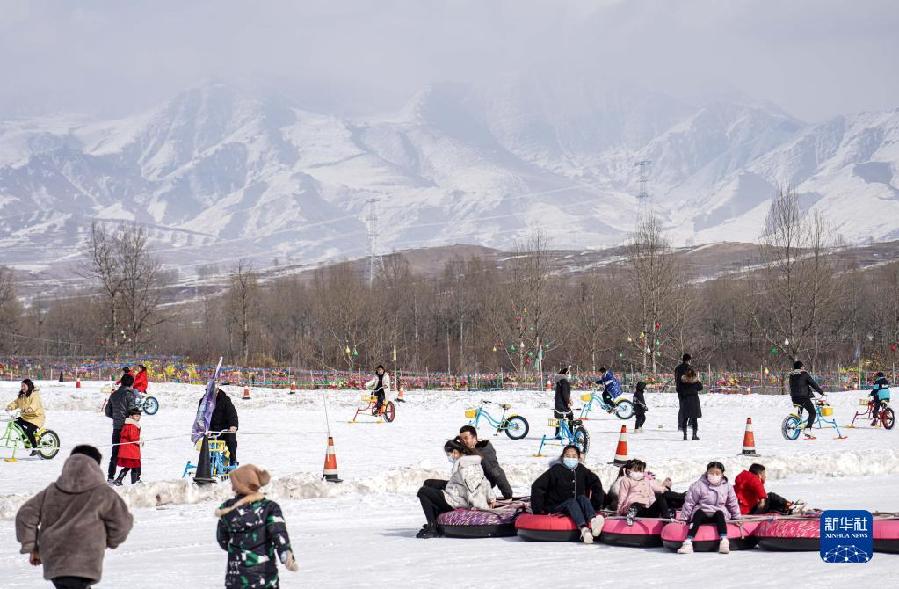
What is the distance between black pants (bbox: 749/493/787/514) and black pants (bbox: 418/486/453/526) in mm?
3501

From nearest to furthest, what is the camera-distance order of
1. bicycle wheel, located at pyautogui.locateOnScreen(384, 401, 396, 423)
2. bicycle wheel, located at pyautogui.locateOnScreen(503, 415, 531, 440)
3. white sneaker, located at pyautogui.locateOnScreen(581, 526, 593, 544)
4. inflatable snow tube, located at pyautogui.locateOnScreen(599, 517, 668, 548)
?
inflatable snow tube, located at pyautogui.locateOnScreen(599, 517, 668, 548), white sneaker, located at pyautogui.locateOnScreen(581, 526, 593, 544), bicycle wheel, located at pyautogui.locateOnScreen(503, 415, 531, 440), bicycle wheel, located at pyautogui.locateOnScreen(384, 401, 396, 423)

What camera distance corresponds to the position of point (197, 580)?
11750 mm

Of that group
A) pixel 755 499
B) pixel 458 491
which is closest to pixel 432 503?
pixel 458 491

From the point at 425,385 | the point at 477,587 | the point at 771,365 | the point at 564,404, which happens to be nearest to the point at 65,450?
the point at 564,404

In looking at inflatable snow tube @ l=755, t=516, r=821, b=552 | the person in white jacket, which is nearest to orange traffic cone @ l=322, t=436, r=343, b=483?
inflatable snow tube @ l=755, t=516, r=821, b=552

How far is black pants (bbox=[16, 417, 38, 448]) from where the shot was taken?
22766 mm

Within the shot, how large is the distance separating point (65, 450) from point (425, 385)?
31255 millimetres

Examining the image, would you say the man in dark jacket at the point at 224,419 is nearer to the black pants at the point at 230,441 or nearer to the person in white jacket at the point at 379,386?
the black pants at the point at 230,441

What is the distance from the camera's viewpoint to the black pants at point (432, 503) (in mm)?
14594

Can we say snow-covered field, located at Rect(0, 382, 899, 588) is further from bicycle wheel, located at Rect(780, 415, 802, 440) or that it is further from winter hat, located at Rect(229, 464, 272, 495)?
winter hat, located at Rect(229, 464, 272, 495)

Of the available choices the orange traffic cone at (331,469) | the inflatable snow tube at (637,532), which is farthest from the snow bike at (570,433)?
the inflatable snow tube at (637,532)

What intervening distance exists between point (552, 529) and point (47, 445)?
12555 millimetres

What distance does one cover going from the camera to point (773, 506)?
13992 millimetres

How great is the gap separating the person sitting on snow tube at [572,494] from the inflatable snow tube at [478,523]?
45 centimetres
